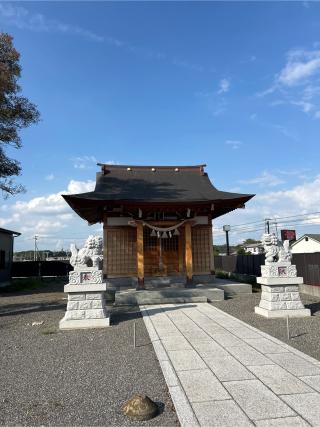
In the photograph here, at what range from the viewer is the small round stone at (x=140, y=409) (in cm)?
353

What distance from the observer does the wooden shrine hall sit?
12.7m

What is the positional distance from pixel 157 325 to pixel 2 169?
1113cm

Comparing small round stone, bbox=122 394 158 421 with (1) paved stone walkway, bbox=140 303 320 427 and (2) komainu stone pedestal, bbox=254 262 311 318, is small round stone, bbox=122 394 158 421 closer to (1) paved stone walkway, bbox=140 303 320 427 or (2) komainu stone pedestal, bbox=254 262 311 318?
(1) paved stone walkway, bbox=140 303 320 427

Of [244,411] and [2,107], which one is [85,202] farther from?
[244,411]

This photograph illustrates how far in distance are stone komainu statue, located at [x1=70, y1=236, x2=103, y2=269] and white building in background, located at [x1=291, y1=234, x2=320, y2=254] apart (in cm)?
3300

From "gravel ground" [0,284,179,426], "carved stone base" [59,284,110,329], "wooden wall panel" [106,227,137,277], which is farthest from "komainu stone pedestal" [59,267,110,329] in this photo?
"wooden wall panel" [106,227,137,277]

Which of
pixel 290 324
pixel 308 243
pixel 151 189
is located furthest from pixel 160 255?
pixel 308 243

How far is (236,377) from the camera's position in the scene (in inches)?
179

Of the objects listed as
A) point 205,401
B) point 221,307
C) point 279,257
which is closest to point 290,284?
point 279,257

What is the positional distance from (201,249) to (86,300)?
7.74 meters

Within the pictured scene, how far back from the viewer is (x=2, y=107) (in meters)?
13.5

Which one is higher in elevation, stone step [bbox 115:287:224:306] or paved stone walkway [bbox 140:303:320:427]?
stone step [bbox 115:287:224:306]

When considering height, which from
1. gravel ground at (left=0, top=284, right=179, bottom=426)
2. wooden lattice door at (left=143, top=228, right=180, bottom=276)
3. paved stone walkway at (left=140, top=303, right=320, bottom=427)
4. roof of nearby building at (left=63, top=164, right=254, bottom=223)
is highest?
roof of nearby building at (left=63, top=164, right=254, bottom=223)

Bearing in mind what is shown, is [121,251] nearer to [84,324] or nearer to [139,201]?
[139,201]
